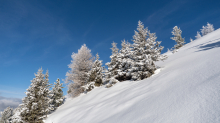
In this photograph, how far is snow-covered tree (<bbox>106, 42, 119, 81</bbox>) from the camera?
58.0 ft

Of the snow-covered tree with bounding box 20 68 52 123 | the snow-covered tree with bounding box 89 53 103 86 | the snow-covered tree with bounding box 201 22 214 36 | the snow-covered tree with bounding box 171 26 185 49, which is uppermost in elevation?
the snow-covered tree with bounding box 201 22 214 36

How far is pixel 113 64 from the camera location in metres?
19.0

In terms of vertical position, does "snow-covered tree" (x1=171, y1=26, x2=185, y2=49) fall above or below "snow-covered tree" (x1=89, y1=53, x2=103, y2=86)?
above

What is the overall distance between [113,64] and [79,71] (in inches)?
248

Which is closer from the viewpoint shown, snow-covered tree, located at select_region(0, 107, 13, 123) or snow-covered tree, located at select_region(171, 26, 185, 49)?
snow-covered tree, located at select_region(0, 107, 13, 123)

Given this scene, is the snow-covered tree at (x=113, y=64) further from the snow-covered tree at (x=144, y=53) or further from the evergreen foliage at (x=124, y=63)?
the snow-covered tree at (x=144, y=53)

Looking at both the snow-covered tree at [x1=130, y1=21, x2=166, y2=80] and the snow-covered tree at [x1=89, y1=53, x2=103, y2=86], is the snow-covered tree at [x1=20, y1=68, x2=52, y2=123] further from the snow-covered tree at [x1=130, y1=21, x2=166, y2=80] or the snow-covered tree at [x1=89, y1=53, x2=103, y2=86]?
the snow-covered tree at [x1=130, y1=21, x2=166, y2=80]

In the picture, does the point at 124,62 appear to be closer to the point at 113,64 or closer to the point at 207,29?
the point at 113,64

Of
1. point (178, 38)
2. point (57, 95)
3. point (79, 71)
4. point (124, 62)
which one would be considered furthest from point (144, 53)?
point (178, 38)

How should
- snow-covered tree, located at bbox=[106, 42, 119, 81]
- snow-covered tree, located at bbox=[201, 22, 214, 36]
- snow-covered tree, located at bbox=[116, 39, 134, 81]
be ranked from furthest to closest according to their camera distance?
snow-covered tree, located at bbox=[201, 22, 214, 36] → snow-covered tree, located at bbox=[106, 42, 119, 81] → snow-covered tree, located at bbox=[116, 39, 134, 81]

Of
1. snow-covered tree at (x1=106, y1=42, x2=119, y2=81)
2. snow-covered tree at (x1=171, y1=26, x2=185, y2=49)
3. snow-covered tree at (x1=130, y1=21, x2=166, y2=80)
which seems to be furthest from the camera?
snow-covered tree at (x1=171, y1=26, x2=185, y2=49)

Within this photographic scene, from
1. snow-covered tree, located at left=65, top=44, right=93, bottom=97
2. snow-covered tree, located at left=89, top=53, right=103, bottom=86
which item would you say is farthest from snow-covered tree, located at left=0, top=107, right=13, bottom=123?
snow-covered tree, located at left=89, top=53, right=103, bottom=86

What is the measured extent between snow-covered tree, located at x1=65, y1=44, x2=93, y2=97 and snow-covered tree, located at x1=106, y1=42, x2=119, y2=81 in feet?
13.8

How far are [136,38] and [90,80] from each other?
1062cm
